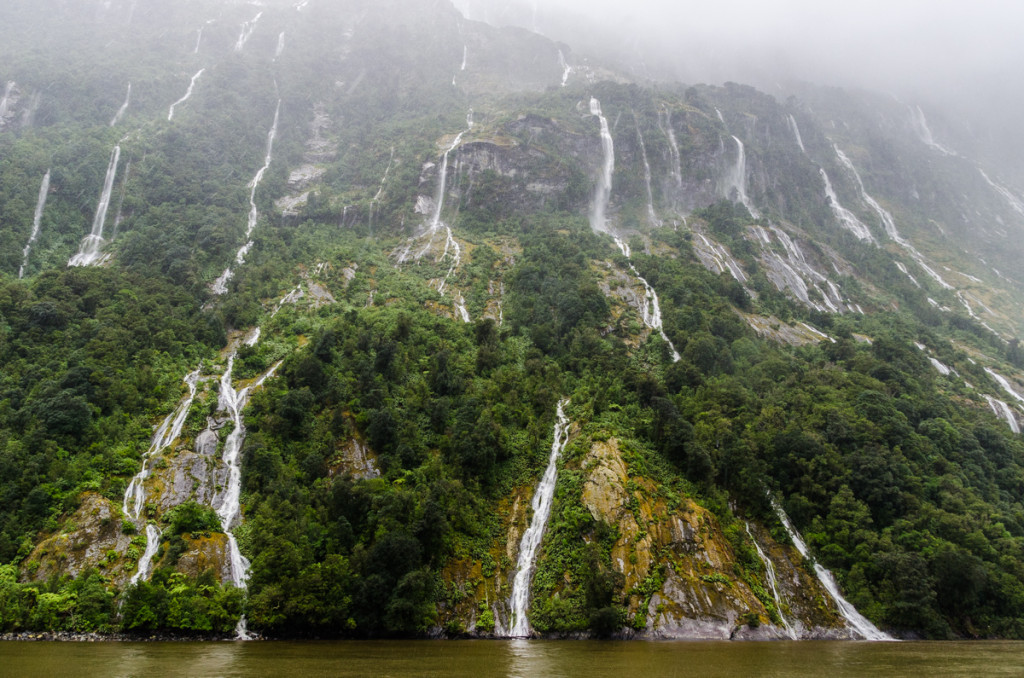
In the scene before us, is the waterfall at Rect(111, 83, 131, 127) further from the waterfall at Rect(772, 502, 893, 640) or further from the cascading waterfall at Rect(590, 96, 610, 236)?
the waterfall at Rect(772, 502, 893, 640)

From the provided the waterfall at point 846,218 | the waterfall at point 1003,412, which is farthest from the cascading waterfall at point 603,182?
the waterfall at point 1003,412

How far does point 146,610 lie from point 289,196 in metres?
74.9

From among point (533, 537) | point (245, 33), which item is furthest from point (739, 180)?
point (245, 33)

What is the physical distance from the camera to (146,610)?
28.8 meters

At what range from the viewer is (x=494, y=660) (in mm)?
24141

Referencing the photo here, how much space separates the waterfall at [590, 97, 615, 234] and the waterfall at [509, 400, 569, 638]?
5914 centimetres

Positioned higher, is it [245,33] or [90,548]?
[245,33]

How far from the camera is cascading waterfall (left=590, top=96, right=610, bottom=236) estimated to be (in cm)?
9989

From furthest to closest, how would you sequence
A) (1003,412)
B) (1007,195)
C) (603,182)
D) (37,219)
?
(1007,195)
(603,182)
(37,219)
(1003,412)

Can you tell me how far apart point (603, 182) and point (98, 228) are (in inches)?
3038

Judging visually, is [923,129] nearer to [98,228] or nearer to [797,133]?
[797,133]

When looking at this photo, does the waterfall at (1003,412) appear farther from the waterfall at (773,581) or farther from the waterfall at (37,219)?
the waterfall at (37,219)

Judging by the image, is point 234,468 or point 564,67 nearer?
point 234,468

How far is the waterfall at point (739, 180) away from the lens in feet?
366
